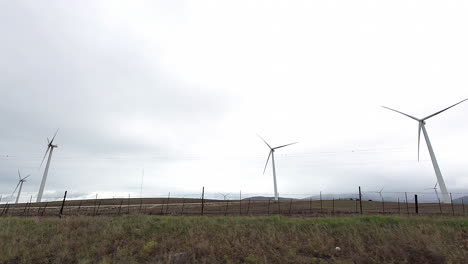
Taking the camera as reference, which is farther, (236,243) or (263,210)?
(263,210)

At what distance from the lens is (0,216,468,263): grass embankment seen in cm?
Result: 1215

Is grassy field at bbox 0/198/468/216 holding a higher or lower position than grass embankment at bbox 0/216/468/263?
lower

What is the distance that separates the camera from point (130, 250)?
A: 14180mm

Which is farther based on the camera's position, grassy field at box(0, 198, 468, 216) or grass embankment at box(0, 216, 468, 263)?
grassy field at box(0, 198, 468, 216)

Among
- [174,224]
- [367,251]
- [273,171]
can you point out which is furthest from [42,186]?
[367,251]

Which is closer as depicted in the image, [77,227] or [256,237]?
[256,237]

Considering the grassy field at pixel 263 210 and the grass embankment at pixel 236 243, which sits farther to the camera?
the grassy field at pixel 263 210

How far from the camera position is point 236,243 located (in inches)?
556

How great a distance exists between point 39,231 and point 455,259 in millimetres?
24778

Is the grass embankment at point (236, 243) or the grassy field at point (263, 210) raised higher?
the grass embankment at point (236, 243)

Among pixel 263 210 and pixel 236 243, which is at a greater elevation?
pixel 236 243

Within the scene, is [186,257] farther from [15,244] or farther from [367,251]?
[15,244]

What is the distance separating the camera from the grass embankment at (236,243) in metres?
12.1

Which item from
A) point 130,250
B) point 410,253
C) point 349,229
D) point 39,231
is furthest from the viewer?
point 39,231
